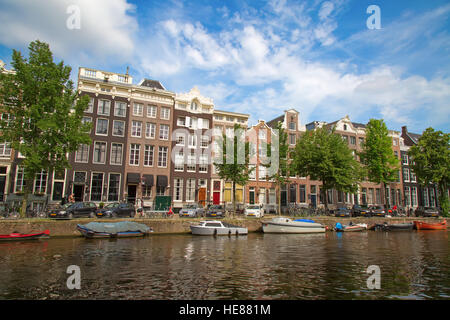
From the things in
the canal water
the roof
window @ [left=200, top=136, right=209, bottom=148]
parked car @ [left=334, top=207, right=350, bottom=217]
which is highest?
the roof

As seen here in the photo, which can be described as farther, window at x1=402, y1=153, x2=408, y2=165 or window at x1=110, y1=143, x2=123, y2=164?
window at x1=402, y1=153, x2=408, y2=165

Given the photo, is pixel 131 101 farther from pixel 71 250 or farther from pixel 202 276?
pixel 202 276

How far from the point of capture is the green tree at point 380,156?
4719 centimetres

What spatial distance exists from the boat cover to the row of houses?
11.6 metres

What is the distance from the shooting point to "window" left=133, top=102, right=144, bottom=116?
41.4 metres

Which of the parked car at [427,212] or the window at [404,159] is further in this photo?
the window at [404,159]

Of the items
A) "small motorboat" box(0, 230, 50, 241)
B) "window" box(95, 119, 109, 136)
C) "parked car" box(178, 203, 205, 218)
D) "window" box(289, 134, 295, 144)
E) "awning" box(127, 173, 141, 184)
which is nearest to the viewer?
"small motorboat" box(0, 230, 50, 241)

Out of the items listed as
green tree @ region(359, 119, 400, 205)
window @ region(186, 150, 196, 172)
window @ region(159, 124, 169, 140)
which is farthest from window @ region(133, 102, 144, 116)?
green tree @ region(359, 119, 400, 205)

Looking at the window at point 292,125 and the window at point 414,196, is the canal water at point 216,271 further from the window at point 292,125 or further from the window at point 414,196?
the window at point 414,196

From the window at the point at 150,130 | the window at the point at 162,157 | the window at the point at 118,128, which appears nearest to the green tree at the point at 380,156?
the window at the point at 162,157

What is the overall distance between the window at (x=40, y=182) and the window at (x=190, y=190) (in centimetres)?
1852

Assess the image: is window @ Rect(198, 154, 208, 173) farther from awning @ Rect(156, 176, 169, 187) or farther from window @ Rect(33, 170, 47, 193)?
window @ Rect(33, 170, 47, 193)

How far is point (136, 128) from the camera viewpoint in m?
41.1

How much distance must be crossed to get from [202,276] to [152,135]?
32.5 meters
